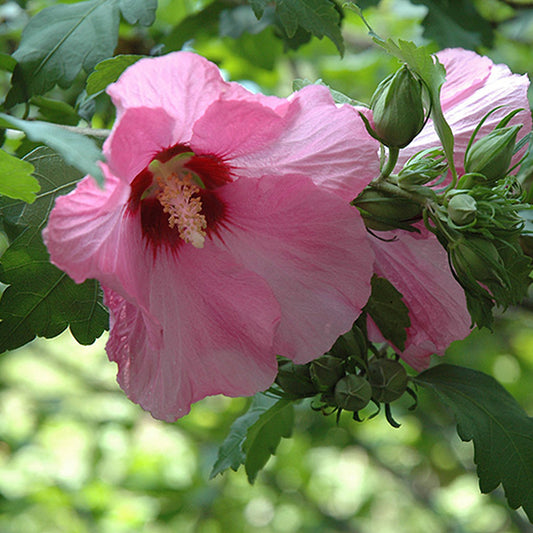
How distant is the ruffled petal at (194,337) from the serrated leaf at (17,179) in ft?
0.42

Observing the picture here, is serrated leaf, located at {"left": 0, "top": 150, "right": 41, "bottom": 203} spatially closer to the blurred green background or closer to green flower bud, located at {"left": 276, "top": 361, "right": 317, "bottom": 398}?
green flower bud, located at {"left": 276, "top": 361, "right": 317, "bottom": 398}

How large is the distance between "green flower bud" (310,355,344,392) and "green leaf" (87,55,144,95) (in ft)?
1.24

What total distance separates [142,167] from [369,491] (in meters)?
3.06

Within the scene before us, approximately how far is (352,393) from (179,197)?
28 centimetres

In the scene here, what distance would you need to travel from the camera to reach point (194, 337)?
27.6 inches

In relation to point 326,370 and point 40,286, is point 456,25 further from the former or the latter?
point 40,286

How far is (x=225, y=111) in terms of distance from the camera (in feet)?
2.10

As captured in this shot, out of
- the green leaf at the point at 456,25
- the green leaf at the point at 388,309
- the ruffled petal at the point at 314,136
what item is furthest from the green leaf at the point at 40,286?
the green leaf at the point at 456,25

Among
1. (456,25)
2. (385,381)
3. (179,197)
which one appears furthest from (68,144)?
(456,25)

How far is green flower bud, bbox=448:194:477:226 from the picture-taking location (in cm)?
63

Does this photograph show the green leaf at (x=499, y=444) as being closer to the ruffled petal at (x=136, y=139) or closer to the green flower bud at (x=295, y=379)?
the green flower bud at (x=295, y=379)

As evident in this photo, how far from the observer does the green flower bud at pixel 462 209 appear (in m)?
0.63

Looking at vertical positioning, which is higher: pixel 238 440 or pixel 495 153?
pixel 495 153

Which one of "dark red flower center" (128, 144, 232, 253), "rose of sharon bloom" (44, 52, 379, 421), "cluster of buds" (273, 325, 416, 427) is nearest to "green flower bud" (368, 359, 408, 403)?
"cluster of buds" (273, 325, 416, 427)
